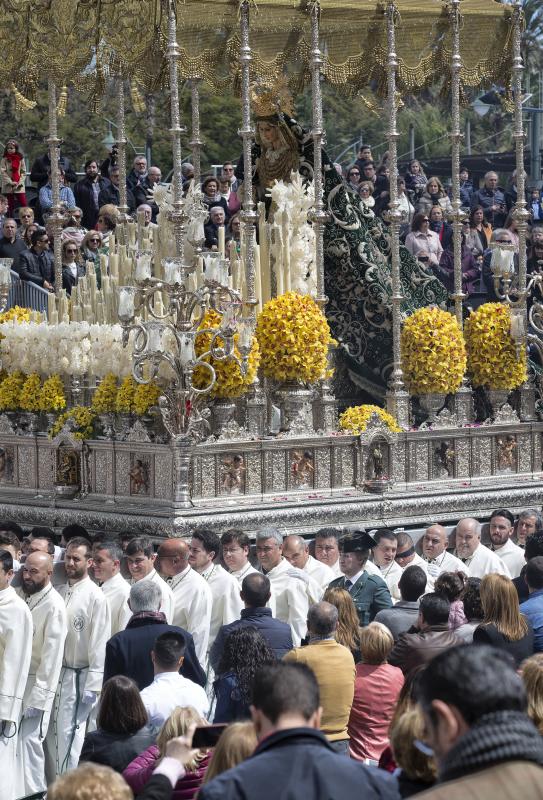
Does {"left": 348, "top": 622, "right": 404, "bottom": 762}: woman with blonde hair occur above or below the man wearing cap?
below

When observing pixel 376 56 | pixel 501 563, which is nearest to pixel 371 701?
pixel 501 563

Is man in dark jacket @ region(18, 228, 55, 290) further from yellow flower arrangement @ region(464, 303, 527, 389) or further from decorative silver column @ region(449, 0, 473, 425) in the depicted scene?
yellow flower arrangement @ region(464, 303, 527, 389)

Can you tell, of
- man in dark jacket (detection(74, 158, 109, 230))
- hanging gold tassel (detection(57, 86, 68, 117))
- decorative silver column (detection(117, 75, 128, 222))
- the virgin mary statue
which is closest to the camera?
the virgin mary statue

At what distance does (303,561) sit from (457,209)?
6.01 m

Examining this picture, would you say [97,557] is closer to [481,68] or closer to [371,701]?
[371,701]

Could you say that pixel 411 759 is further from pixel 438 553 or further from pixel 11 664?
pixel 438 553

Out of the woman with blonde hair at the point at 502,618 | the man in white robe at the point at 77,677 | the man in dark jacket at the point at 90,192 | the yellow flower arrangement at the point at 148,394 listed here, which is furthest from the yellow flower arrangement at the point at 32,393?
the woman with blonde hair at the point at 502,618

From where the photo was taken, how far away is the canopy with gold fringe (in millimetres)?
17703

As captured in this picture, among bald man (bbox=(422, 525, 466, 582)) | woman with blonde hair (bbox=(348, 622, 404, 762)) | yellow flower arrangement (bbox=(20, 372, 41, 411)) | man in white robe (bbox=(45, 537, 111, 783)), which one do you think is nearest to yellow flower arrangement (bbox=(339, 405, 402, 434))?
yellow flower arrangement (bbox=(20, 372, 41, 411))

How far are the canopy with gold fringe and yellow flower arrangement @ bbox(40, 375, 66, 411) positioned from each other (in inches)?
126

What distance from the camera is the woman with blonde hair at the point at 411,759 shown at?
21.2 feet

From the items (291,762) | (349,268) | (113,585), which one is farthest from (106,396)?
(291,762)

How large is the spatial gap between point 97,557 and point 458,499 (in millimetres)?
6244

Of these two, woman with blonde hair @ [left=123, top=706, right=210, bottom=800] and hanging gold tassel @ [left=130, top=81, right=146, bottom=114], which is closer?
woman with blonde hair @ [left=123, top=706, right=210, bottom=800]
